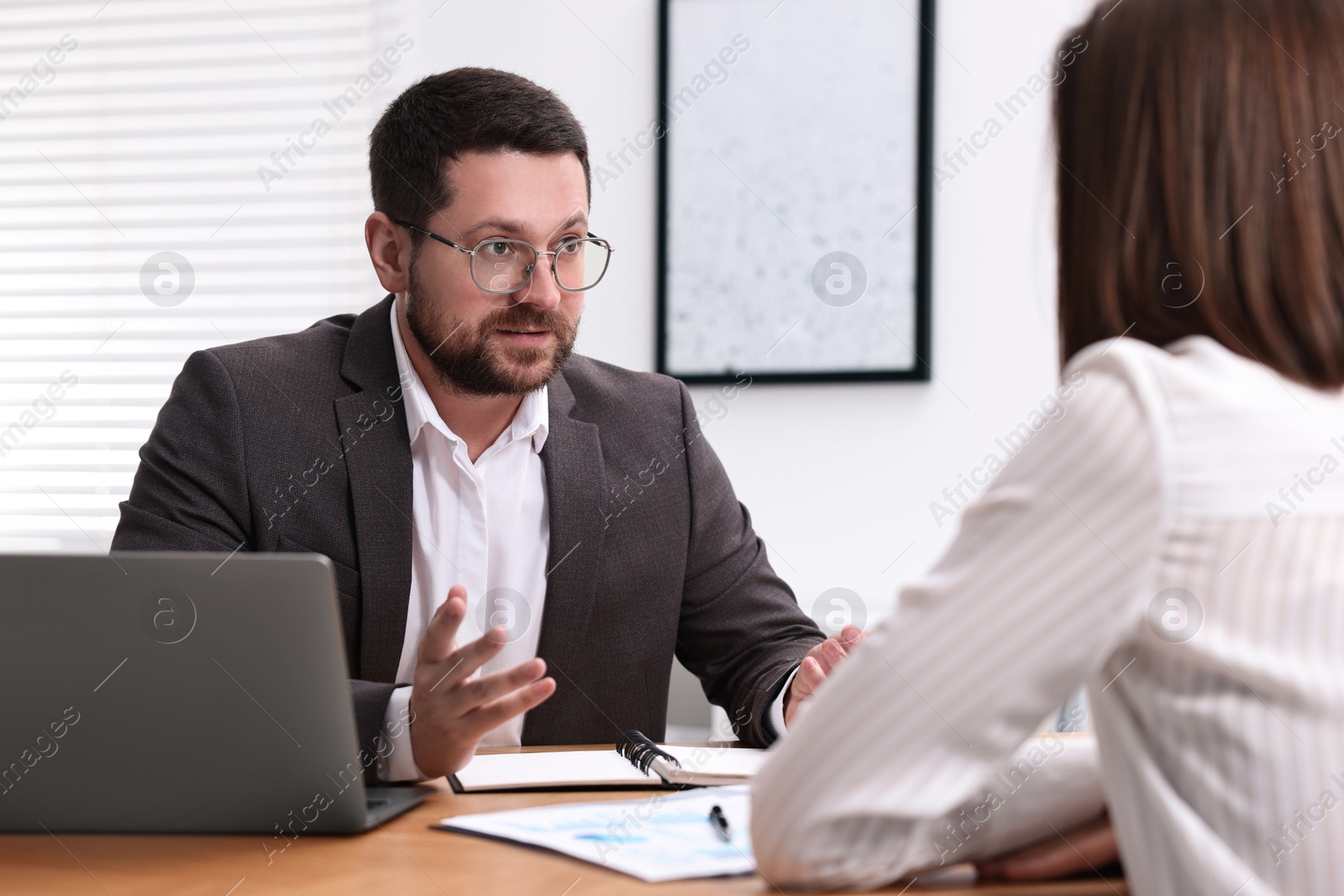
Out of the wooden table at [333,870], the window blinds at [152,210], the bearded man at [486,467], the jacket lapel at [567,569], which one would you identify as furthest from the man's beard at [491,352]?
the window blinds at [152,210]

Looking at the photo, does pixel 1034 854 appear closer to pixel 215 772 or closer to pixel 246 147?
pixel 215 772

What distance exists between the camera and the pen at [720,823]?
0.93 metres

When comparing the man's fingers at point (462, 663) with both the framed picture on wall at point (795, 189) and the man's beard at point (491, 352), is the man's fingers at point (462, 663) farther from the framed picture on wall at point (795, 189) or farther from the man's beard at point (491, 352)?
the framed picture on wall at point (795, 189)

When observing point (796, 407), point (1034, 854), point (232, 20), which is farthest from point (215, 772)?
point (232, 20)

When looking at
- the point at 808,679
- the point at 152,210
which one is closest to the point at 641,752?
the point at 808,679

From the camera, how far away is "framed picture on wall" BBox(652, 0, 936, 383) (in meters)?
2.71

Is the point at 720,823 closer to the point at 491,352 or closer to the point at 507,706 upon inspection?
the point at 507,706

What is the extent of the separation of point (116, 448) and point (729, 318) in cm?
161

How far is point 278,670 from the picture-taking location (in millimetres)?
896

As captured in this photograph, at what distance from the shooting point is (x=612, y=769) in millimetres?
1206

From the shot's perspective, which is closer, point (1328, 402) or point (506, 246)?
point (1328, 402)

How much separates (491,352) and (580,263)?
7.9 inches

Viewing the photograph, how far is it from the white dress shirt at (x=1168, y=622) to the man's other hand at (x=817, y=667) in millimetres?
718

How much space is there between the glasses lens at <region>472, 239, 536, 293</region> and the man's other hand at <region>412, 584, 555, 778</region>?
76 cm
